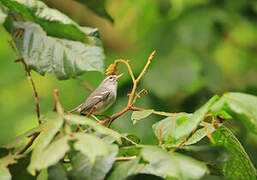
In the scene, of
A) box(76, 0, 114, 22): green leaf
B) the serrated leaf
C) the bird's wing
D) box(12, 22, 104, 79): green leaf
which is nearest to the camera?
the serrated leaf

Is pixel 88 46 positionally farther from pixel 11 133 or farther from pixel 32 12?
pixel 11 133

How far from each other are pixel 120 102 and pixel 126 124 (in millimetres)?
186

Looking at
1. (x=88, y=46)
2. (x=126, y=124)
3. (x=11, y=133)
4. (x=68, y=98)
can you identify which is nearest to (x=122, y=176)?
(x=88, y=46)

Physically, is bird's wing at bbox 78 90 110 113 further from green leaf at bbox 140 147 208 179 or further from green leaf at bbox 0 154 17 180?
green leaf at bbox 140 147 208 179

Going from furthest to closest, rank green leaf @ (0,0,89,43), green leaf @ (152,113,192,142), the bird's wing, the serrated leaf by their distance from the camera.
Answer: the bird's wing, green leaf @ (0,0,89,43), green leaf @ (152,113,192,142), the serrated leaf

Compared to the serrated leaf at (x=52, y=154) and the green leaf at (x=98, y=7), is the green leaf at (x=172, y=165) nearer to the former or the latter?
the serrated leaf at (x=52, y=154)

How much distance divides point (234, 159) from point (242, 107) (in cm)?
38

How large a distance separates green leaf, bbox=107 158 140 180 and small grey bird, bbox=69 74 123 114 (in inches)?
55.5

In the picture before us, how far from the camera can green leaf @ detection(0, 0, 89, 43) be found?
1626mm

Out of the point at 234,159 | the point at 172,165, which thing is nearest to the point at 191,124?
the point at 172,165

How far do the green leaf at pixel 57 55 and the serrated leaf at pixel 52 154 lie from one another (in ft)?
2.04

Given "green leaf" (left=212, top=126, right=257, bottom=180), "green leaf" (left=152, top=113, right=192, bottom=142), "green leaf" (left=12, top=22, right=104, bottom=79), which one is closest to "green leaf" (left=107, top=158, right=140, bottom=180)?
"green leaf" (left=152, top=113, right=192, bottom=142)

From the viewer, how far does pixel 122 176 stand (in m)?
1.24

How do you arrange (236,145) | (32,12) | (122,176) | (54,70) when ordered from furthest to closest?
(54,70), (32,12), (236,145), (122,176)
